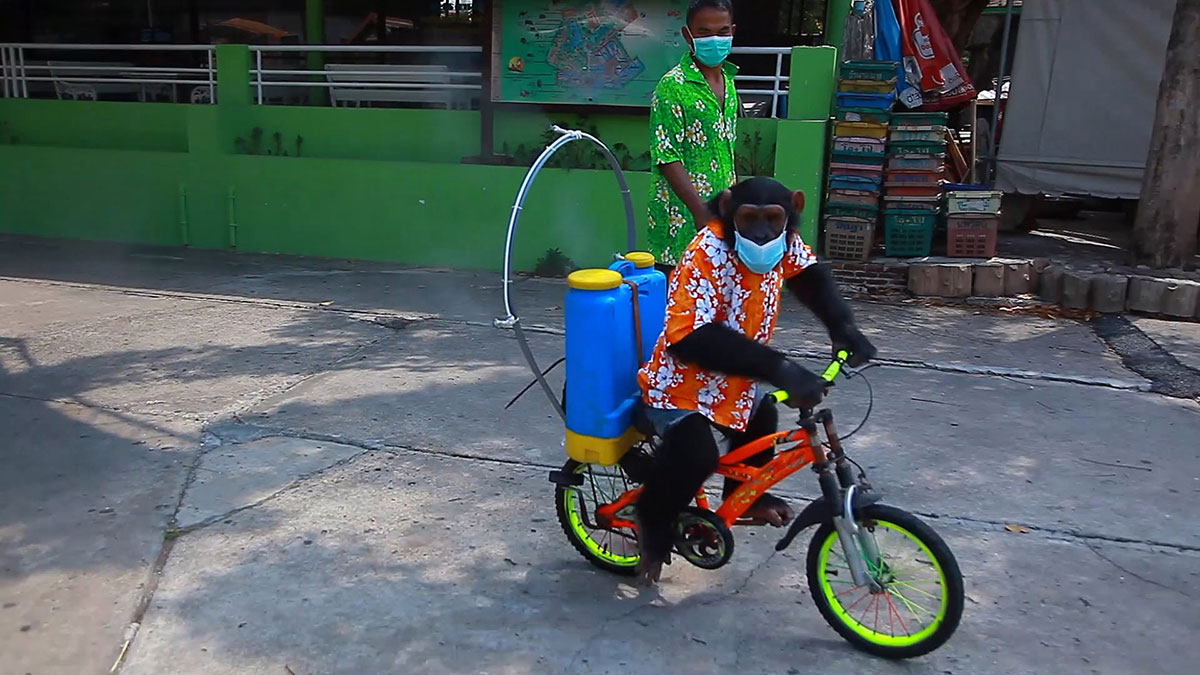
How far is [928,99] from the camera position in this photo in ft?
29.6

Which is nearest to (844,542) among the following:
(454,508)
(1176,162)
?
(454,508)

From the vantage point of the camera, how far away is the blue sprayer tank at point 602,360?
2.98 metres

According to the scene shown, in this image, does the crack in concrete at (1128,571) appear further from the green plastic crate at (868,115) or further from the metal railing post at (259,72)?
the metal railing post at (259,72)

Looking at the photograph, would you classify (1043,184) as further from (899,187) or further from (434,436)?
(434,436)

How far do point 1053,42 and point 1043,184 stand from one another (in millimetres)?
1273

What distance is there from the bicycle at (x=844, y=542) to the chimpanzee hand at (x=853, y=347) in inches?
1.4

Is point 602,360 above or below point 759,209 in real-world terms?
below

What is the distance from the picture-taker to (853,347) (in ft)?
9.18

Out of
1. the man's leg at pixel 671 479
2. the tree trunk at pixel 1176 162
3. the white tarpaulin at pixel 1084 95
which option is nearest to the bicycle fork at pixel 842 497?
the man's leg at pixel 671 479

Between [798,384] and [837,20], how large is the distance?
6.93 m

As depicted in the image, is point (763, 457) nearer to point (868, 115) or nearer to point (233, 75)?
point (868, 115)

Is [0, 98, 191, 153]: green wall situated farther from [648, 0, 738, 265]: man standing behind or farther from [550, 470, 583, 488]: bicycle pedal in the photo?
[550, 470, 583, 488]: bicycle pedal

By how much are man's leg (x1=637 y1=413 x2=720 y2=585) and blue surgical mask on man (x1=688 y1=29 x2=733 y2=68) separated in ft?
5.40

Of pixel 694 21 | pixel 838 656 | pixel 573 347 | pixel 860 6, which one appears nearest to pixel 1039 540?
pixel 838 656
